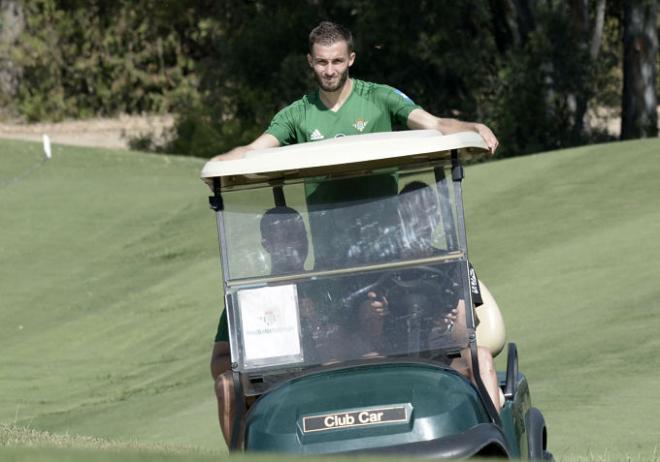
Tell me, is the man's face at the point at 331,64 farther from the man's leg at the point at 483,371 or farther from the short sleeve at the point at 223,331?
the man's leg at the point at 483,371

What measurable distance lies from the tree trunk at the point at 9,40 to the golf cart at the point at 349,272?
36.2 metres

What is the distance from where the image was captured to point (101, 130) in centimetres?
3869

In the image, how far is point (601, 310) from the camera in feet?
35.1

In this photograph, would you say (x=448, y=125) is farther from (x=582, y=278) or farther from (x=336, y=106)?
(x=582, y=278)

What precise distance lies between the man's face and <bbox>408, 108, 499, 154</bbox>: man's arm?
0.90 ft

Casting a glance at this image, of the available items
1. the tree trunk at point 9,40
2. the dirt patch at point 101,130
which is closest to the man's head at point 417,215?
the dirt patch at point 101,130

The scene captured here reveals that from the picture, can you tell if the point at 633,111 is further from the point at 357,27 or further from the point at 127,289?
the point at 127,289

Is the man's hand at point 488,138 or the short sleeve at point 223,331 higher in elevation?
the man's hand at point 488,138

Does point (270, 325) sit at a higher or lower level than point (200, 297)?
higher

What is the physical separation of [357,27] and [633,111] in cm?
566

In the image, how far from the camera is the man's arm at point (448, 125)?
4508mm

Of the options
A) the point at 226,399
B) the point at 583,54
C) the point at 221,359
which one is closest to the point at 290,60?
the point at 583,54

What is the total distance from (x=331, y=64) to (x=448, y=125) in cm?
48

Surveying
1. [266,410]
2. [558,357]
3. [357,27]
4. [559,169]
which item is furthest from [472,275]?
[357,27]
